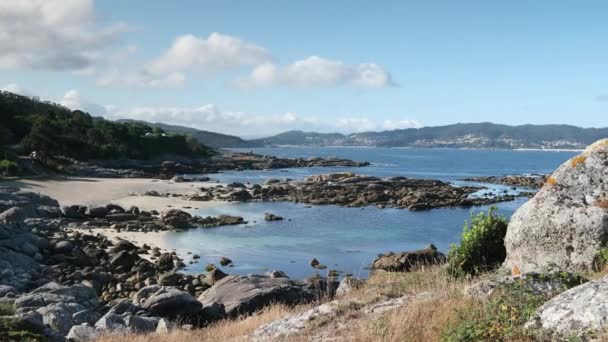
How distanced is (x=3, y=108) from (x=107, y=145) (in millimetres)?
15314

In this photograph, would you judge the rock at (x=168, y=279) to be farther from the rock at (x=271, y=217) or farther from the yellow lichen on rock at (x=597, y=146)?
the rock at (x=271, y=217)

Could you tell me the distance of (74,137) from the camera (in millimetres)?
76562

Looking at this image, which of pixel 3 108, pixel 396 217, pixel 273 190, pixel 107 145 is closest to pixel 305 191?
pixel 273 190

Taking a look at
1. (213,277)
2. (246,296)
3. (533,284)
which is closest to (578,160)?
(533,284)

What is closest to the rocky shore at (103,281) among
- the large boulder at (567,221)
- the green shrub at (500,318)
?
the large boulder at (567,221)

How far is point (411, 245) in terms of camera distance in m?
33.3

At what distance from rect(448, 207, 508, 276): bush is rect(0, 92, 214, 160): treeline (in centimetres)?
6225

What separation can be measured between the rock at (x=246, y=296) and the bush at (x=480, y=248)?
5.32 m

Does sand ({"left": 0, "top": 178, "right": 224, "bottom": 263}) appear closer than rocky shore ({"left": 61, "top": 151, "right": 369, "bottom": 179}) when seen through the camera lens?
Yes

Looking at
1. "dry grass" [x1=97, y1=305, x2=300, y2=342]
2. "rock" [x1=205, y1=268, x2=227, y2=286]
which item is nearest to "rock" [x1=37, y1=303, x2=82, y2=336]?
"dry grass" [x1=97, y1=305, x2=300, y2=342]

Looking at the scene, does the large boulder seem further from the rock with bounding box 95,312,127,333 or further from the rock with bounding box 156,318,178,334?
the rock with bounding box 95,312,127,333

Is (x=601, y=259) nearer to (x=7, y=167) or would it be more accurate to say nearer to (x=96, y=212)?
(x=96, y=212)

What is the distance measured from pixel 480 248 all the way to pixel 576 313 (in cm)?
628

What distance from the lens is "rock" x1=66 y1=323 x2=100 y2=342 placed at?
9.53m
